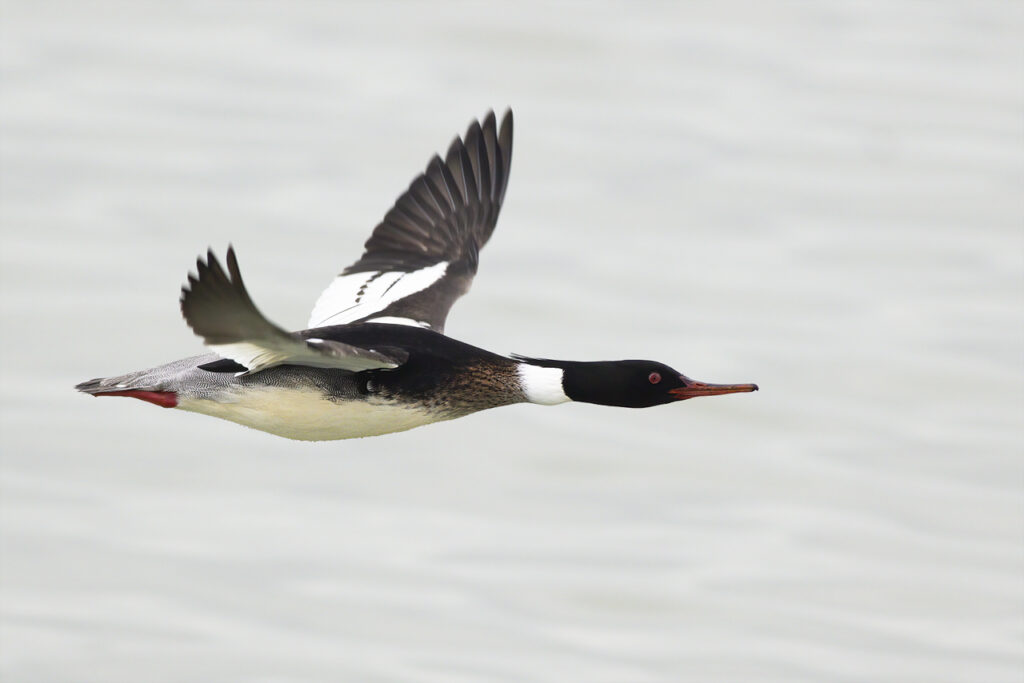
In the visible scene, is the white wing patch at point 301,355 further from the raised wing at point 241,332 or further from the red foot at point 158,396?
the red foot at point 158,396

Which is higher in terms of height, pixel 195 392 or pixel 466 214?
pixel 466 214

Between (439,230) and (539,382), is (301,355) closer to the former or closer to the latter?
(539,382)

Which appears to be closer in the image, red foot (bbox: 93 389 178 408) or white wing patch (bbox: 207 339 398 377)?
white wing patch (bbox: 207 339 398 377)

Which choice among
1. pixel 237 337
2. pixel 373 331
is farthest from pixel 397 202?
pixel 237 337

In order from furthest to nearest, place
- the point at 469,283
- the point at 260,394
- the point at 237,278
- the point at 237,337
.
Result: 1. the point at 469,283
2. the point at 260,394
3. the point at 237,337
4. the point at 237,278

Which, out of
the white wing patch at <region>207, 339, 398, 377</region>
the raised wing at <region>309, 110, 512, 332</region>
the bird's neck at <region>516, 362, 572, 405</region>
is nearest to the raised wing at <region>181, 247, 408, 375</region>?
the white wing patch at <region>207, 339, 398, 377</region>

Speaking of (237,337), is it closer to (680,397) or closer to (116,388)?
(116,388)

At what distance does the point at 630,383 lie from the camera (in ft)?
32.2

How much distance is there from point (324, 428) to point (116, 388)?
1.11m

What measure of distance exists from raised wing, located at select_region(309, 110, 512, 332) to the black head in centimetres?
134

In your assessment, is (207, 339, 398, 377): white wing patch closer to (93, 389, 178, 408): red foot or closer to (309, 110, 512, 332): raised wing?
(93, 389, 178, 408): red foot

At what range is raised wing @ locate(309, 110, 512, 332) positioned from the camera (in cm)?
1100

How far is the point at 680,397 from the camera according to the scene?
9797mm

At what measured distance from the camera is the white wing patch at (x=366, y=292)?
10.8m
